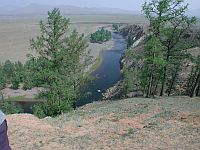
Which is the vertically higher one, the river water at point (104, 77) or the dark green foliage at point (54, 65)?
the dark green foliage at point (54, 65)

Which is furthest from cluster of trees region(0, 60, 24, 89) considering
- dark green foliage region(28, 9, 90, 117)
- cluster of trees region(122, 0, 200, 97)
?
cluster of trees region(122, 0, 200, 97)

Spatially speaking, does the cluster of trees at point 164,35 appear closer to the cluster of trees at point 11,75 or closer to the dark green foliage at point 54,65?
the dark green foliage at point 54,65

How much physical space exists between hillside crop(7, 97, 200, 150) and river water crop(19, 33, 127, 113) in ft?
124

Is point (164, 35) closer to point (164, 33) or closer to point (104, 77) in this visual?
point (164, 33)

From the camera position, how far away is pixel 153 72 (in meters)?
40.6

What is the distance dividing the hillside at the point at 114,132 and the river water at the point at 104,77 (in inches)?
1486

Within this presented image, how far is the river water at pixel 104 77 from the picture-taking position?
8094cm

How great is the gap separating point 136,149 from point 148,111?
9.40 metres

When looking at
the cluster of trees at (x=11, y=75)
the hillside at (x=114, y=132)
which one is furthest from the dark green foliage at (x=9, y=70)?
the hillside at (x=114, y=132)

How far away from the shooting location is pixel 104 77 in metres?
105

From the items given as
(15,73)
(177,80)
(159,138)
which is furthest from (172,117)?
(15,73)

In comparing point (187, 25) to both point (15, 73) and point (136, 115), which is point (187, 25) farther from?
point (15, 73)

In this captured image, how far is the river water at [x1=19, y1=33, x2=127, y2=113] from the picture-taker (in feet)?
266

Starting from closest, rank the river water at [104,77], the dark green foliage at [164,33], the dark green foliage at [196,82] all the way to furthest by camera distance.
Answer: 1. the dark green foliage at [164,33]
2. the dark green foliage at [196,82]
3. the river water at [104,77]
